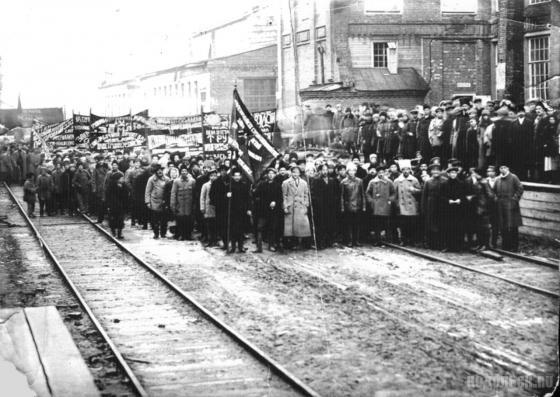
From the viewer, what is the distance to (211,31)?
3106 cm

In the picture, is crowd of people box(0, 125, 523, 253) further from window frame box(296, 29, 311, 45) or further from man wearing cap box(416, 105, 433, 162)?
window frame box(296, 29, 311, 45)

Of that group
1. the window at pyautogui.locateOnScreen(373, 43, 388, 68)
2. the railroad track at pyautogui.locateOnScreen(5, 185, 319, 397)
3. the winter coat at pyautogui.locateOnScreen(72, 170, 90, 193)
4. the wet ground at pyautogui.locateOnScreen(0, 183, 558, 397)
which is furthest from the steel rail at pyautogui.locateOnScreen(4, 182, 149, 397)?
the window at pyautogui.locateOnScreen(373, 43, 388, 68)

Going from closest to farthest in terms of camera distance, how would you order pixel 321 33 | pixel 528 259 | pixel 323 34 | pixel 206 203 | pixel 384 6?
pixel 528 259 < pixel 206 203 < pixel 321 33 < pixel 323 34 < pixel 384 6

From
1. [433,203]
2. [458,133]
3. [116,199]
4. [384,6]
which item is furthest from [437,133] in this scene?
[116,199]

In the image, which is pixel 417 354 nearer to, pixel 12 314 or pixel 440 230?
pixel 12 314

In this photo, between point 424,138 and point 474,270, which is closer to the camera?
point 474,270

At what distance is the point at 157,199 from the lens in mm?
19688

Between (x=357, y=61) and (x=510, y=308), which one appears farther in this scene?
(x=357, y=61)

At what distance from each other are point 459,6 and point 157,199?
8354 millimetres

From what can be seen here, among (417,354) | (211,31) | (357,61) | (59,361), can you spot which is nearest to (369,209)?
(417,354)

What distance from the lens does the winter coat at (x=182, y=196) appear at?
19.0 m

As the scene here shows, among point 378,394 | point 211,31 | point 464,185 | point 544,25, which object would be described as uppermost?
point 211,31

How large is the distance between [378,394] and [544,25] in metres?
3.93

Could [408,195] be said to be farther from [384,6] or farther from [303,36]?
[384,6]
